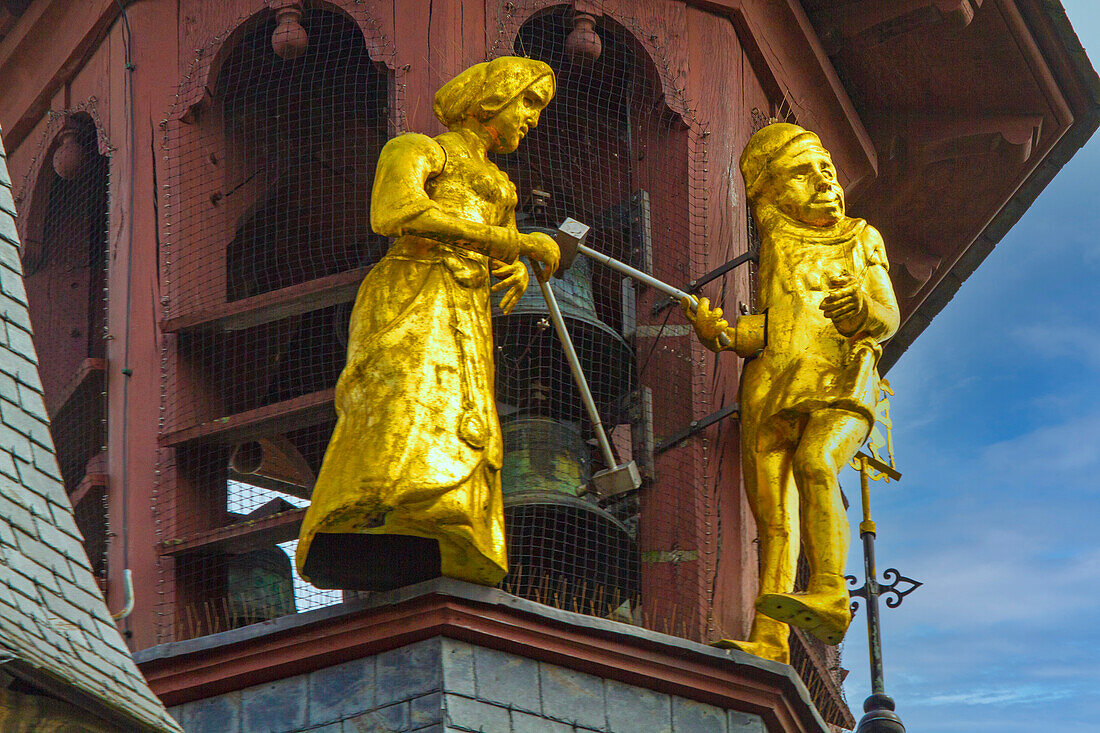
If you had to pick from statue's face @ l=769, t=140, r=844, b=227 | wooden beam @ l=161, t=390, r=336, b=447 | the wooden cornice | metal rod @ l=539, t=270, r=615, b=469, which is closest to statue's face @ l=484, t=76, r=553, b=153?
metal rod @ l=539, t=270, r=615, b=469

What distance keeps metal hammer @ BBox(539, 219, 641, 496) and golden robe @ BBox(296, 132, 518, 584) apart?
33 cm

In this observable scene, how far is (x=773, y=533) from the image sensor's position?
12.2 metres

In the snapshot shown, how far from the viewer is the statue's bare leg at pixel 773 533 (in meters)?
12.0

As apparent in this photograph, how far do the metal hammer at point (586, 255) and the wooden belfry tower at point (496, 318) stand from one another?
486mm

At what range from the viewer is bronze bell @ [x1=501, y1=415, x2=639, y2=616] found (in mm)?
12328

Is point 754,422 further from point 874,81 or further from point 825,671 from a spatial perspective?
point 874,81

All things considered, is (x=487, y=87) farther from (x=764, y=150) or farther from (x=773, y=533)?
(x=773, y=533)

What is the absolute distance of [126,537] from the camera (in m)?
12.7

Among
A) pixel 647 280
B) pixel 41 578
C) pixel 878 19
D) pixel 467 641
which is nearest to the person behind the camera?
pixel 41 578

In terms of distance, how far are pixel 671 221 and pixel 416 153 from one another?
6.46 feet

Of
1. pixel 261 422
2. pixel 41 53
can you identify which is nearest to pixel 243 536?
pixel 261 422

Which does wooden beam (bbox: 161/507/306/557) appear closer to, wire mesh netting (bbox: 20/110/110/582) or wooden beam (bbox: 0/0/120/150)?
wire mesh netting (bbox: 20/110/110/582)

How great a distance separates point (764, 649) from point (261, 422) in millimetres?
2623

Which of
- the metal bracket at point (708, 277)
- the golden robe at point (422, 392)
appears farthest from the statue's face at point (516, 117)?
the metal bracket at point (708, 277)
